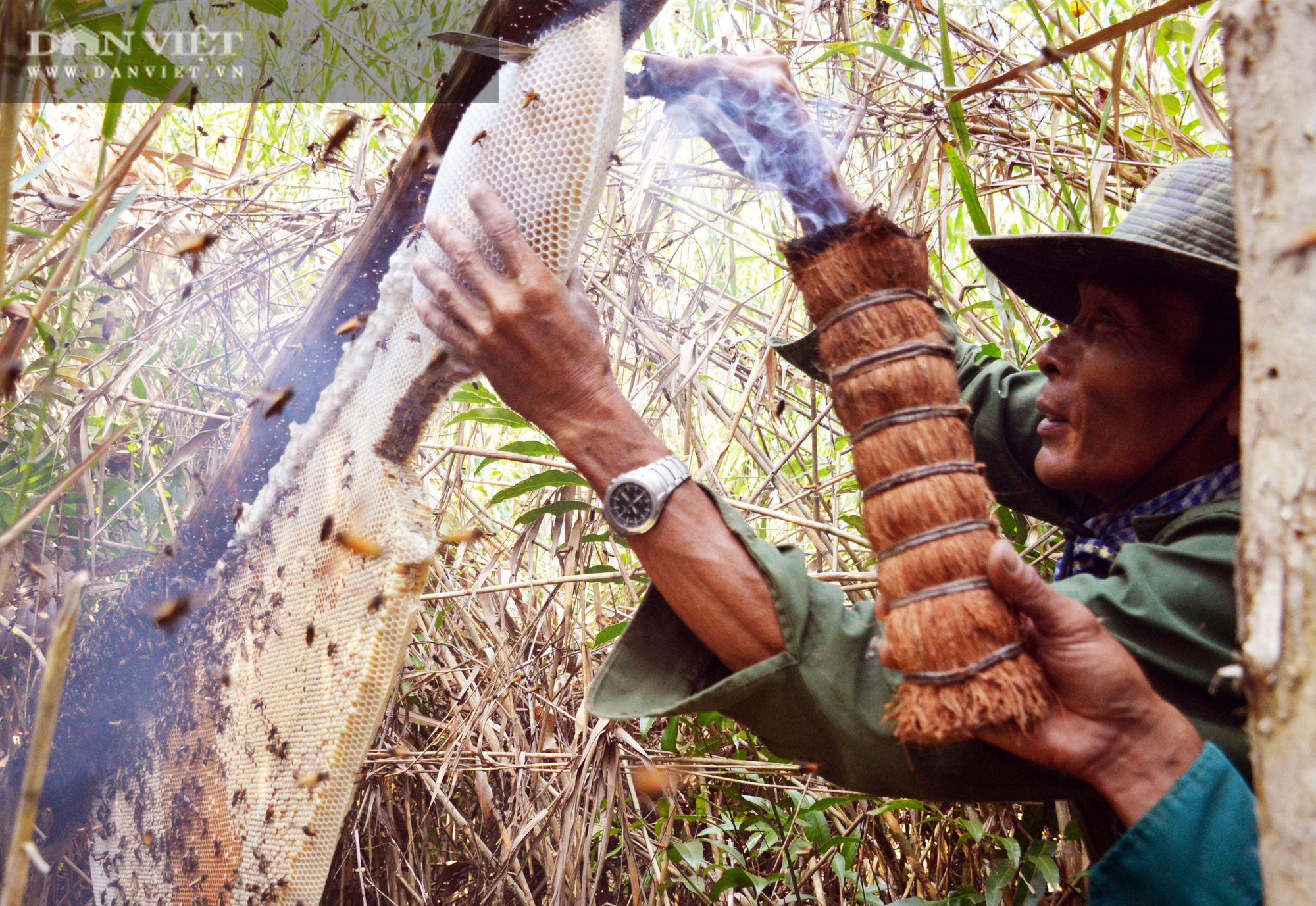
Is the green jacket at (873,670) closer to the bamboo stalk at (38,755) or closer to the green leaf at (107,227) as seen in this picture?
the bamboo stalk at (38,755)

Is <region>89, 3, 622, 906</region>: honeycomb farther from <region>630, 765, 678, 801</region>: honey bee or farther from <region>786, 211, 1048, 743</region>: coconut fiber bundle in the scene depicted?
<region>630, 765, 678, 801</region>: honey bee

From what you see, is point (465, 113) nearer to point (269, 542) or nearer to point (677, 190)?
point (269, 542)

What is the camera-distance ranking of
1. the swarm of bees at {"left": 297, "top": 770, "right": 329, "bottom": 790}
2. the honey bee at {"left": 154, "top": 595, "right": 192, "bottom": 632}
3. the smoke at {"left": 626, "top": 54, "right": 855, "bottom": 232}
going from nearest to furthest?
the swarm of bees at {"left": 297, "top": 770, "right": 329, "bottom": 790}, the smoke at {"left": 626, "top": 54, "right": 855, "bottom": 232}, the honey bee at {"left": 154, "top": 595, "right": 192, "bottom": 632}

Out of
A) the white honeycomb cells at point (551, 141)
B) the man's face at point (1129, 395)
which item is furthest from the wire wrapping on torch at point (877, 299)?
the man's face at point (1129, 395)

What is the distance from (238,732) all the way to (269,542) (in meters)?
0.35

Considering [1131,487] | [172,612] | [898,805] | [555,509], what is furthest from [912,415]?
[172,612]

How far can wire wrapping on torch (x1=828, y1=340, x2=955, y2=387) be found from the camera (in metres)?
1.15

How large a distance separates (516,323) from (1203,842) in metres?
1.16

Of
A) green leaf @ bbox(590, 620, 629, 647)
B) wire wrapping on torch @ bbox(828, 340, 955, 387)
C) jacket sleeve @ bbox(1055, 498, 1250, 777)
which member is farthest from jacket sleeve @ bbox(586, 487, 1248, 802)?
green leaf @ bbox(590, 620, 629, 647)

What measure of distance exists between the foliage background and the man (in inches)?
17.2

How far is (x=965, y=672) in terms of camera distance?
3.43ft

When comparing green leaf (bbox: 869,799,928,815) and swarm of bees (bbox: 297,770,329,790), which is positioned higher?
swarm of bees (bbox: 297,770,329,790)

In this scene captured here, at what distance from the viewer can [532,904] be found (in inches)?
79.7

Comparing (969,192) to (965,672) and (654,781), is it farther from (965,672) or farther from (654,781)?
(654,781)
